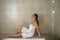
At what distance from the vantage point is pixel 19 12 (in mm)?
5984

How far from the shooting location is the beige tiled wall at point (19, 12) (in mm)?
5953

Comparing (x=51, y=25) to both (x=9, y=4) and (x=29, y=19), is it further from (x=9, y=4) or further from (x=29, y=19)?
(x=9, y=4)

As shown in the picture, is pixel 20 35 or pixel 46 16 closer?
pixel 20 35

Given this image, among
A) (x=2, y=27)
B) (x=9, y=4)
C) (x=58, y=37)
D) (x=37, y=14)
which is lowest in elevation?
(x=58, y=37)

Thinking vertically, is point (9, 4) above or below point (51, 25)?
above

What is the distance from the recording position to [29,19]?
6004 millimetres

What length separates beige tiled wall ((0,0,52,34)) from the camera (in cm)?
595

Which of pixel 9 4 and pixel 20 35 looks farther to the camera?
pixel 9 4

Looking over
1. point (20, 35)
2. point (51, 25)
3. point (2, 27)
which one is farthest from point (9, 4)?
point (51, 25)

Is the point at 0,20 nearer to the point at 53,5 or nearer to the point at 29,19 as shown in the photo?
the point at 29,19

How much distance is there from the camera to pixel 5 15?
19.5 ft

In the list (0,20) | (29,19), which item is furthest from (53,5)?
(0,20)

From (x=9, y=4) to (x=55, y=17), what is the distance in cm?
178

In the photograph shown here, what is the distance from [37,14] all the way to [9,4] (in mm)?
1108
